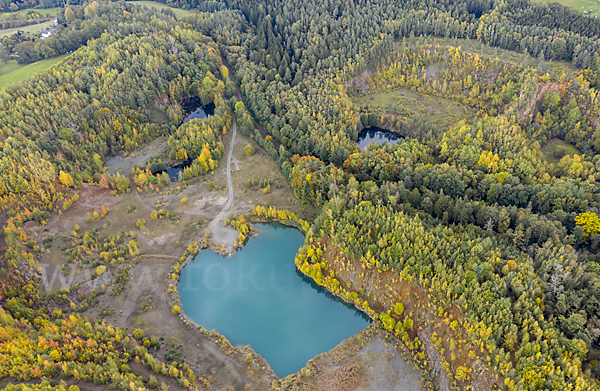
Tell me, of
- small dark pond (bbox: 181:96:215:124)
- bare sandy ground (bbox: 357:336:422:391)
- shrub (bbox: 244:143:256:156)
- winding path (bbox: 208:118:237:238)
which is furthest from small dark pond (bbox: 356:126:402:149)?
bare sandy ground (bbox: 357:336:422:391)

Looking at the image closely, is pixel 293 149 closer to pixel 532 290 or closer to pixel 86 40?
pixel 532 290

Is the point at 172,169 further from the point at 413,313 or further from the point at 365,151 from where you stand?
the point at 413,313

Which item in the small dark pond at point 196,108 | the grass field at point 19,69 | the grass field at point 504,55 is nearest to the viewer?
the grass field at point 504,55

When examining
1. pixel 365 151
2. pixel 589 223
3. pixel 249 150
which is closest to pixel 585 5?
pixel 365 151

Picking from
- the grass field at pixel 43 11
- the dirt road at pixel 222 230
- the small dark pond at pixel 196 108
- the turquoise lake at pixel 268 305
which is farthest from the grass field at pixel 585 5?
the grass field at pixel 43 11

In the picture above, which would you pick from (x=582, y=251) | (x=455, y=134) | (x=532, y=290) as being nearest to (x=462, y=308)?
(x=532, y=290)

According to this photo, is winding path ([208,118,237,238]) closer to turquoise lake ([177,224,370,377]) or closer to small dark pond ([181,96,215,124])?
turquoise lake ([177,224,370,377])

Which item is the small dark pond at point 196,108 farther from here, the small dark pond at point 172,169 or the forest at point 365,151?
the small dark pond at point 172,169
